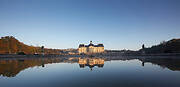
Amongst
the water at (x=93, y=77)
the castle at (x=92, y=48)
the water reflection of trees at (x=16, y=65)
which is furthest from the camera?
the castle at (x=92, y=48)

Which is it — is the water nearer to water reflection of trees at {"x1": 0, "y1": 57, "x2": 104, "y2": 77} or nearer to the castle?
water reflection of trees at {"x1": 0, "y1": 57, "x2": 104, "y2": 77}

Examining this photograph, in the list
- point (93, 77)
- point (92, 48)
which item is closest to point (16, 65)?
point (93, 77)

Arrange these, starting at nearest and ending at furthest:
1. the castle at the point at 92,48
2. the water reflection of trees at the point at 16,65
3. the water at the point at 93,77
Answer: the water at the point at 93,77 → the water reflection of trees at the point at 16,65 → the castle at the point at 92,48

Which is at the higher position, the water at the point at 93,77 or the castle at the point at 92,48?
the castle at the point at 92,48

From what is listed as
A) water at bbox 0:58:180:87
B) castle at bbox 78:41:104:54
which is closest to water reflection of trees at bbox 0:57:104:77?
water at bbox 0:58:180:87

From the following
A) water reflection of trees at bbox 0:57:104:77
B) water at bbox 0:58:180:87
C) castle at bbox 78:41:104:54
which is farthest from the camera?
castle at bbox 78:41:104:54

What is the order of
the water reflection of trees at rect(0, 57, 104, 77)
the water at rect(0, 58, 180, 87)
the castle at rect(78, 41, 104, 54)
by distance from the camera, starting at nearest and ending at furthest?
the water at rect(0, 58, 180, 87)
the water reflection of trees at rect(0, 57, 104, 77)
the castle at rect(78, 41, 104, 54)

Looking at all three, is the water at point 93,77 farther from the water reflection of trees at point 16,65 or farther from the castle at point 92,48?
the castle at point 92,48

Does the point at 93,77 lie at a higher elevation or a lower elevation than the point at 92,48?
lower

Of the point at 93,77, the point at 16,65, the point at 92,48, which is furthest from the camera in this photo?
the point at 92,48

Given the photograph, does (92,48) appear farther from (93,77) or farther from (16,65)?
(93,77)

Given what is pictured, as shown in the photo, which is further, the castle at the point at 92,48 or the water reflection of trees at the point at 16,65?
the castle at the point at 92,48

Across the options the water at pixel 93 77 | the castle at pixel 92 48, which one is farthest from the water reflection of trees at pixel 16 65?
the castle at pixel 92 48

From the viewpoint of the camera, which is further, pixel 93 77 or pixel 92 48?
pixel 92 48
